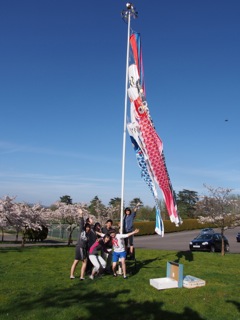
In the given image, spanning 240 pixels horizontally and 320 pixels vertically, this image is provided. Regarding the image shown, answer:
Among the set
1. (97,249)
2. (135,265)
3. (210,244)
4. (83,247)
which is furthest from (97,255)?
(210,244)

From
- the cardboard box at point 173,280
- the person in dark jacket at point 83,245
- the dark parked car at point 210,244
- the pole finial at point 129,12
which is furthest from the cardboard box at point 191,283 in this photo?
the dark parked car at point 210,244

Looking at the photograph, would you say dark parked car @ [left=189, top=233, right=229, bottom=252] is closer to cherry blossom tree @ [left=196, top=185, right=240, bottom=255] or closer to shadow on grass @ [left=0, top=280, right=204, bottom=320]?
cherry blossom tree @ [left=196, top=185, right=240, bottom=255]

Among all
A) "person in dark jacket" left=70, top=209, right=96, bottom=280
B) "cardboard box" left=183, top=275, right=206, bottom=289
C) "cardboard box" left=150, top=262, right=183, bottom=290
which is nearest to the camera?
"cardboard box" left=150, top=262, right=183, bottom=290

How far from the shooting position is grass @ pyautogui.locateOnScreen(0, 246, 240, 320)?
6.26m

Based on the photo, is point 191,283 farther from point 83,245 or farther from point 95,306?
point 83,245

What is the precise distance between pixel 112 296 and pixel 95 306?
867 mm

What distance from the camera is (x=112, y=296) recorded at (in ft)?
24.6

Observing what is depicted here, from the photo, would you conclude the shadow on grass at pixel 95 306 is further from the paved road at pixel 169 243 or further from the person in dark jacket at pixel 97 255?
the paved road at pixel 169 243

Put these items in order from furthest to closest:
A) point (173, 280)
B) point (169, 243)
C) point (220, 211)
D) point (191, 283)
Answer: point (169, 243) → point (220, 211) → point (173, 280) → point (191, 283)

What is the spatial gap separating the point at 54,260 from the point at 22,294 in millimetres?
5859

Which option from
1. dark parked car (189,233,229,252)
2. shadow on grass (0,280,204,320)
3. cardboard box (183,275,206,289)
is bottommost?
shadow on grass (0,280,204,320)

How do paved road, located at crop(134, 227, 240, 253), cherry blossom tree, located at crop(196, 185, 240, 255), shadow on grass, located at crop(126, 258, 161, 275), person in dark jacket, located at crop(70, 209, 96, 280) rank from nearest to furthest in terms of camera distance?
person in dark jacket, located at crop(70, 209, 96, 280) → shadow on grass, located at crop(126, 258, 161, 275) → cherry blossom tree, located at crop(196, 185, 240, 255) → paved road, located at crop(134, 227, 240, 253)

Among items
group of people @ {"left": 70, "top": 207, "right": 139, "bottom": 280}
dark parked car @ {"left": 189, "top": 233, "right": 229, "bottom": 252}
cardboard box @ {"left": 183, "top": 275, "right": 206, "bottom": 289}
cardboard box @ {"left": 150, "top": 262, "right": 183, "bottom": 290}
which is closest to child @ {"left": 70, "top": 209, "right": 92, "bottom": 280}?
group of people @ {"left": 70, "top": 207, "right": 139, "bottom": 280}

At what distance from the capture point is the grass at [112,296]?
626 centimetres
